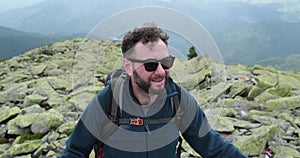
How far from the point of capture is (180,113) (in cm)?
393

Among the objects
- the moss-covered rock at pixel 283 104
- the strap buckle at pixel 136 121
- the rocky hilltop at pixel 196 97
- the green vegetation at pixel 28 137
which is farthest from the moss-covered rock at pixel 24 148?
the moss-covered rock at pixel 283 104

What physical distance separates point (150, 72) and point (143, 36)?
464mm

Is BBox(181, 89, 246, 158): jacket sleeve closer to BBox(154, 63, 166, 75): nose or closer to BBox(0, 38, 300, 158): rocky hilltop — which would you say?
BBox(154, 63, 166, 75): nose

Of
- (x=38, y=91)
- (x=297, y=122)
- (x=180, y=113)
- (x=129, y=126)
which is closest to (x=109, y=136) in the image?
(x=129, y=126)

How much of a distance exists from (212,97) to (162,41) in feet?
27.8

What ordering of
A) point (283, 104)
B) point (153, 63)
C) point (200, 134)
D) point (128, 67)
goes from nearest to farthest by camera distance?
point (153, 63) < point (128, 67) < point (200, 134) < point (283, 104)

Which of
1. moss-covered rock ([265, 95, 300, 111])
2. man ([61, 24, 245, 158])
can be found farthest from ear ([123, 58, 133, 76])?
moss-covered rock ([265, 95, 300, 111])

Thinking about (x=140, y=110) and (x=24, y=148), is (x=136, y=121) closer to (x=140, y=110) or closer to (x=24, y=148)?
(x=140, y=110)

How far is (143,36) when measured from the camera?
12.1ft

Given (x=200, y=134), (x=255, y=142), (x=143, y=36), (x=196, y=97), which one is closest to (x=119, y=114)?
(x=143, y=36)

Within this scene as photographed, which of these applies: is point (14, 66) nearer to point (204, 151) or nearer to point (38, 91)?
point (38, 91)

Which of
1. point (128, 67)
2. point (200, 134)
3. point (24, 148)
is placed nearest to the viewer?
point (128, 67)

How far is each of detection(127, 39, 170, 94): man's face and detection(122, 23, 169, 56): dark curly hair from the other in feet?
0.18

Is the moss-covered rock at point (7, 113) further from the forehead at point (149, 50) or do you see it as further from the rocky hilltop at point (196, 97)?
the forehead at point (149, 50)
